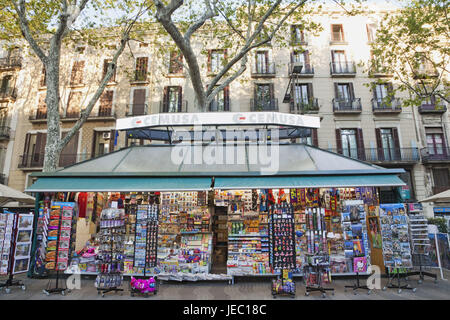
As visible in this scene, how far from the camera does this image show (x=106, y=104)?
18.3m

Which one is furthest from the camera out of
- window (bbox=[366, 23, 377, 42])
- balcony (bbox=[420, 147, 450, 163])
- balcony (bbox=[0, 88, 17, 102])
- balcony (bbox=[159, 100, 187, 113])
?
balcony (bbox=[0, 88, 17, 102])

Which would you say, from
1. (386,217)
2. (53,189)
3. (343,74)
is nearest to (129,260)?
(53,189)

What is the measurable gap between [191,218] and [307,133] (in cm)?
489

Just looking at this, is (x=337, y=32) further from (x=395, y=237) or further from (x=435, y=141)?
(x=395, y=237)

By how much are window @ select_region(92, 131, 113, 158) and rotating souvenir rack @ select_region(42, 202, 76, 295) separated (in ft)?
39.6

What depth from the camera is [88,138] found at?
17828mm

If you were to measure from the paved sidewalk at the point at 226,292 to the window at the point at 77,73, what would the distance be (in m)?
15.5

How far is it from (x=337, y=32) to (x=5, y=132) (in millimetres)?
25101

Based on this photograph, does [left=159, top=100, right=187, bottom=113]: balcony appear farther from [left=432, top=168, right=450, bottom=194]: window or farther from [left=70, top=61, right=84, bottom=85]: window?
[left=432, top=168, right=450, bottom=194]: window

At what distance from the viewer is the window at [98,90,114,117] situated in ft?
59.6

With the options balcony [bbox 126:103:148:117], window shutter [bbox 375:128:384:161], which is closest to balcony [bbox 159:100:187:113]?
balcony [bbox 126:103:148:117]

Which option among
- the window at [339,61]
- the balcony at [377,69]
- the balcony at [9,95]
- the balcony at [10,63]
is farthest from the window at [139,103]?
the balcony at [377,69]
